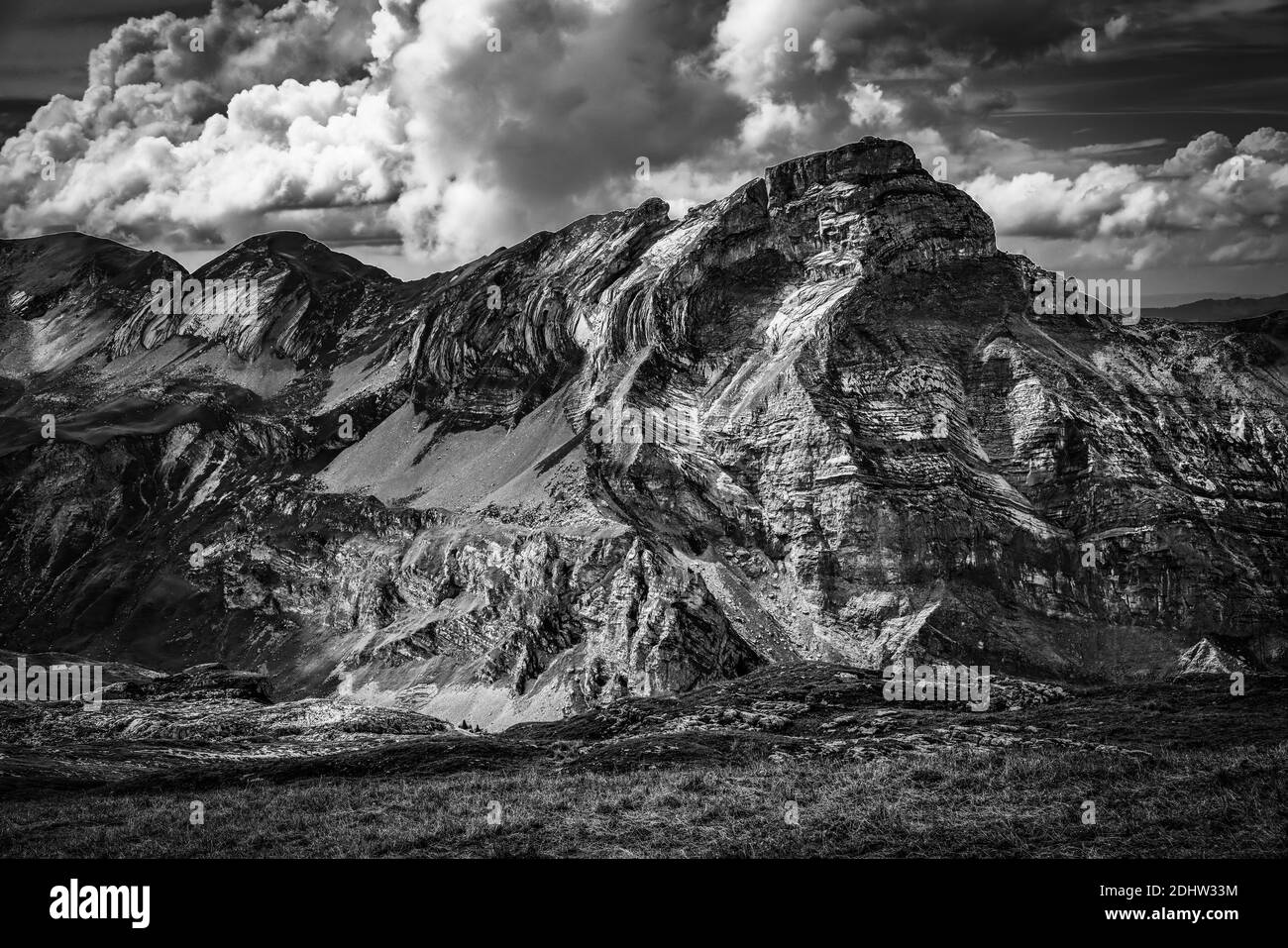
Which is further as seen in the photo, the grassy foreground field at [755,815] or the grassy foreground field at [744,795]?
the grassy foreground field at [744,795]

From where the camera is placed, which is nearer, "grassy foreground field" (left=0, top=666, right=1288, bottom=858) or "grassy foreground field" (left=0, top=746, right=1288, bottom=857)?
"grassy foreground field" (left=0, top=746, right=1288, bottom=857)

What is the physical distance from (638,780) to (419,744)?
16706mm

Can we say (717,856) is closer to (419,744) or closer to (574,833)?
(574,833)

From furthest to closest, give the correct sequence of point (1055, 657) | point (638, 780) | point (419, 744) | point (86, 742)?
point (1055, 657)
point (86, 742)
point (419, 744)
point (638, 780)

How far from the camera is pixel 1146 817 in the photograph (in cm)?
3000

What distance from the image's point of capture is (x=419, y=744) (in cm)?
5197

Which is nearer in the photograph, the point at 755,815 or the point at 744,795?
the point at 755,815

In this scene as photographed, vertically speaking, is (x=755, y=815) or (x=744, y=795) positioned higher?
(x=744, y=795)
